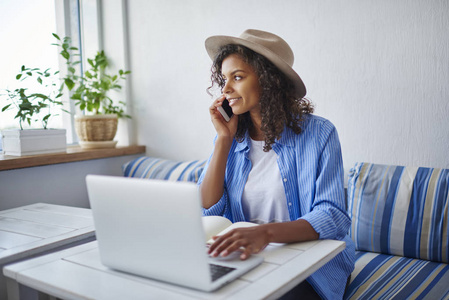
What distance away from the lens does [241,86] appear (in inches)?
59.1

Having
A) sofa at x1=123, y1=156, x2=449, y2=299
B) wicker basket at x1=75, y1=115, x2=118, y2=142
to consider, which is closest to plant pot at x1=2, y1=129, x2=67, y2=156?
wicker basket at x1=75, y1=115, x2=118, y2=142

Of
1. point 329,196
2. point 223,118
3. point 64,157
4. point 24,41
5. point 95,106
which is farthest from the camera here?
point 95,106

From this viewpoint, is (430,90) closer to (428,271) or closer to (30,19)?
(428,271)

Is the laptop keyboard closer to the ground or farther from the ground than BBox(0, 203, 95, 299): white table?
farther from the ground

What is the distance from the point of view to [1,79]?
7.74ft

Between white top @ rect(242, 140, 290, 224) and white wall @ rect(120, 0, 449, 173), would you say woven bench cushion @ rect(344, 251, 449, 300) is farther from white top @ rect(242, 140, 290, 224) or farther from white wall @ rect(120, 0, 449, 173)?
white wall @ rect(120, 0, 449, 173)

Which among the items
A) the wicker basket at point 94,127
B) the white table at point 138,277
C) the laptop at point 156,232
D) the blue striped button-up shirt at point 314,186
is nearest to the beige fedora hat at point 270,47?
the blue striped button-up shirt at point 314,186

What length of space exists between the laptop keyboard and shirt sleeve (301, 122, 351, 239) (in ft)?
1.17

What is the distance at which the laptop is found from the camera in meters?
0.77

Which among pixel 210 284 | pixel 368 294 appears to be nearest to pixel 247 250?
pixel 210 284

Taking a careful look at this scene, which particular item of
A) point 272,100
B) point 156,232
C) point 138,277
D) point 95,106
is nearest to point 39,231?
point 138,277

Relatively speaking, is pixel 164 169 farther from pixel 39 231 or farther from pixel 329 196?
pixel 329 196

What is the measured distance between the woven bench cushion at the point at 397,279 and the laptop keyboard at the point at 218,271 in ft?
2.26

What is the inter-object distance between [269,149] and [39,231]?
85cm
